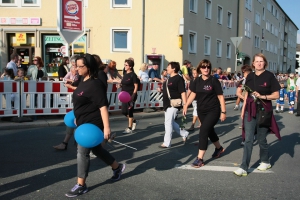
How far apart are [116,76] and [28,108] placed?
2.89 metres

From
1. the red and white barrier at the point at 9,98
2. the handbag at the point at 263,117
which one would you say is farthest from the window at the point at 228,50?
the handbag at the point at 263,117

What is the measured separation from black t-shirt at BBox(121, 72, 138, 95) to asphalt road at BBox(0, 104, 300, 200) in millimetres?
1261

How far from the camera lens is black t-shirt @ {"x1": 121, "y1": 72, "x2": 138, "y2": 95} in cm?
876

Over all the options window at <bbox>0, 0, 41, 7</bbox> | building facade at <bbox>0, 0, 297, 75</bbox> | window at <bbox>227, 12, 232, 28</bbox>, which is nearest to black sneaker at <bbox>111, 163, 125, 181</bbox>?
building facade at <bbox>0, 0, 297, 75</bbox>

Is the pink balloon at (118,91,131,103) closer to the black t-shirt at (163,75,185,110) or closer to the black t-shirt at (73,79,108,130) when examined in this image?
the black t-shirt at (163,75,185,110)

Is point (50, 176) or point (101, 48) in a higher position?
point (101, 48)

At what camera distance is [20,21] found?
21.5m

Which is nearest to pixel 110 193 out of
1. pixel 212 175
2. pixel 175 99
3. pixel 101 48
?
pixel 212 175

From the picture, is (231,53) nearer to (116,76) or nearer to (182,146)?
(116,76)

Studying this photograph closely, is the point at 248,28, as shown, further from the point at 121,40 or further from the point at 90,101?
the point at 90,101

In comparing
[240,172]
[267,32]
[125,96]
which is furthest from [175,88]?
[267,32]

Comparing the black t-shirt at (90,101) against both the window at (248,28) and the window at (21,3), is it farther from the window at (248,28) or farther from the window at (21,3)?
the window at (248,28)

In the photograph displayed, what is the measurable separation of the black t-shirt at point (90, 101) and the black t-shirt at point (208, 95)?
2112 mm

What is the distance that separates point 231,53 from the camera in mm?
32531
